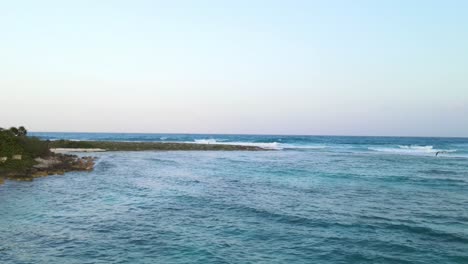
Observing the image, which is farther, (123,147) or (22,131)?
(123,147)

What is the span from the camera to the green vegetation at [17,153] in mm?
35594

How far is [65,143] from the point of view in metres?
80.9

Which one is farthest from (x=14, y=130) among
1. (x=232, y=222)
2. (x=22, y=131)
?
(x=232, y=222)

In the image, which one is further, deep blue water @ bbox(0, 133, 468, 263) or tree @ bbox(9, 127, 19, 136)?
tree @ bbox(9, 127, 19, 136)

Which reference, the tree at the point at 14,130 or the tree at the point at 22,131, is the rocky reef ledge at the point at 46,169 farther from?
the tree at the point at 22,131

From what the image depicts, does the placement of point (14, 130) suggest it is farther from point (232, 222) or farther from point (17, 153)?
point (232, 222)

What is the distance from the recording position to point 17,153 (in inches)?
1507

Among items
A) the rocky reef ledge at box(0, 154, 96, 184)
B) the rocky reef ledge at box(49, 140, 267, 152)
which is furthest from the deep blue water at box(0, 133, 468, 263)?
the rocky reef ledge at box(49, 140, 267, 152)

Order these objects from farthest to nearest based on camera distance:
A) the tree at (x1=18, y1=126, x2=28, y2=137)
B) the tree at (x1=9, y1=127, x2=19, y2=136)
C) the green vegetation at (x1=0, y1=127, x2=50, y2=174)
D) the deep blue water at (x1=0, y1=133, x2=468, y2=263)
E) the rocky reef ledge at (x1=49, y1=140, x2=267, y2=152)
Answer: the rocky reef ledge at (x1=49, y1=140, x2=267, y2=152) < the tree at (x1=18, y1=126, x2=28, y2=137) < the tree at (x1=9, y1=127, x2=19, y2=136) < the green vegetation at (x1=0, y1=127, x2=50, y2=174) < the deep blue water at (x1=0, y1=133, x2=468, y2=263)

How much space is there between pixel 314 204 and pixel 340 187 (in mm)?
8197

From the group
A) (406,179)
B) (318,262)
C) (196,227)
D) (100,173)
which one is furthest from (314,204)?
(100,173)

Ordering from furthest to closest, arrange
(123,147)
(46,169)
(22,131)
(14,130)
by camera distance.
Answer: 1. (123,147)
2. (22,131)
3. (14,130)
4. (46,169)

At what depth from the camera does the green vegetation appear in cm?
3559

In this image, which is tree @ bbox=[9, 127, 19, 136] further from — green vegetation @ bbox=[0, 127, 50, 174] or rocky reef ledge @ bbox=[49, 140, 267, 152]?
rocky reef ledge @ bbox=[49, 140, 267, 152]
